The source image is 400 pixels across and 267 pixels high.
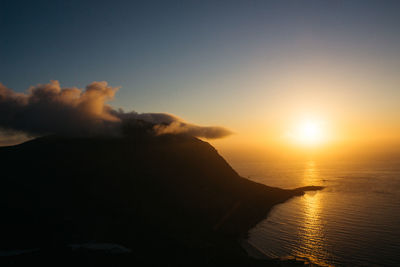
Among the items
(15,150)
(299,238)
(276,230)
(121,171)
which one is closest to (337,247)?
(299,238)

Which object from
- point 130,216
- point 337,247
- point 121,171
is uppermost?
point 121,171

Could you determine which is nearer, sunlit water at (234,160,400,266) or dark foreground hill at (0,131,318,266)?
dark foreground hill at (0,131,318,266)

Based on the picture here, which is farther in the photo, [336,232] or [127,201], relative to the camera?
[127,201]

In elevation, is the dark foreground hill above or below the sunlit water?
above

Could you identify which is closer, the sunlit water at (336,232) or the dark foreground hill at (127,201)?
the dark foreground hill at (127,201)

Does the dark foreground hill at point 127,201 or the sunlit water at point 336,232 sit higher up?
the dark foreground hill at point 127,201

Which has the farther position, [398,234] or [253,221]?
[253,221]

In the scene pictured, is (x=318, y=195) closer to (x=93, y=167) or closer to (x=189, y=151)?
(x=189, y=151)

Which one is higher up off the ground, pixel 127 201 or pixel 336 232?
pixel 127 201
